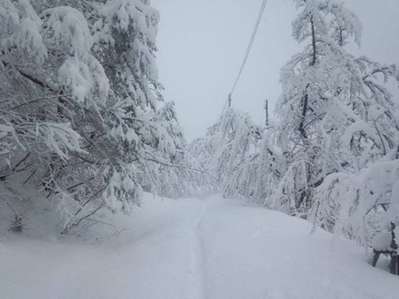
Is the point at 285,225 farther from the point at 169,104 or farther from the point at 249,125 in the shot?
the point at 249,125

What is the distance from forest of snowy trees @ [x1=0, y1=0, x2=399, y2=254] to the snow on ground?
48cm

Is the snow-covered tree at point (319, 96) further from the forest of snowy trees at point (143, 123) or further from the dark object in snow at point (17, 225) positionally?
the dark object in snow at point (17, 225)

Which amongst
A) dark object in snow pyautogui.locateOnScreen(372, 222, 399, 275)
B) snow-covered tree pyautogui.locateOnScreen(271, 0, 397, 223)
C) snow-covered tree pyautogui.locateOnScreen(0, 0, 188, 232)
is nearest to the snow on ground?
dark object in snow pyautogui.locateOnScreen(372, 222, 399, 275)

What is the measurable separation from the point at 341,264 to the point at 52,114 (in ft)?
16.2

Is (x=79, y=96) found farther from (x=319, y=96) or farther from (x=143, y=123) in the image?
(x=319, y=96)

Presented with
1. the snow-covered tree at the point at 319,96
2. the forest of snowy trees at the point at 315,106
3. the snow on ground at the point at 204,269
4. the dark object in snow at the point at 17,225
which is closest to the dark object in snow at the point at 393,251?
the snow on ground at the point at 204,269

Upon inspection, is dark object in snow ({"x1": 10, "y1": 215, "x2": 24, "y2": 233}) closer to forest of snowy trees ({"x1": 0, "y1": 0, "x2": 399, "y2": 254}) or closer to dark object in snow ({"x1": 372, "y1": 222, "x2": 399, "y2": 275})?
forest of snowy trees ({"x1": 0, "y1": 0, "x2": 399, "y2": 254})

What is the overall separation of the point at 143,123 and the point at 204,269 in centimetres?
300

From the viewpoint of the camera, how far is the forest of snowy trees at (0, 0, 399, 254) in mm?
3854

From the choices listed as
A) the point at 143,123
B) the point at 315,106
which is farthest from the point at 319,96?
the point at 143,123

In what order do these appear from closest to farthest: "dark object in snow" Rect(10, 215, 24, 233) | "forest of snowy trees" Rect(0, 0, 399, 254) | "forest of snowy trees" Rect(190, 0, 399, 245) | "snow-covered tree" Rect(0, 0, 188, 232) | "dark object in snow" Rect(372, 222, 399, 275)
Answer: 1. "dark object in snow" Rect(372, 222, 399, 275)
2. "forest of snowy trees" Rect(0, 0, 399, 254)
3. "snow-covered tree" Rect(0, 0, 188, 232)
4. "dark object in snow" Rect(10, 215, 24, 233)
5. "forest of snowy trees" Rect(190, 0, 399, 245)

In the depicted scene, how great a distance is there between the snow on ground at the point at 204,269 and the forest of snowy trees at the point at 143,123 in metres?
0.48

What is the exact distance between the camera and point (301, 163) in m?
9.23

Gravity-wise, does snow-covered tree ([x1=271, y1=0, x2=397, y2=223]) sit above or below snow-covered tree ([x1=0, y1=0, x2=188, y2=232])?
above
